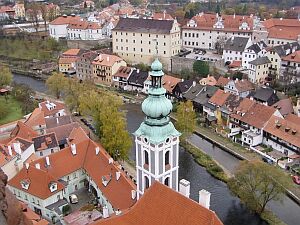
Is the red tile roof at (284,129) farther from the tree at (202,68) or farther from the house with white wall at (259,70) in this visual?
the tree at (202,68)

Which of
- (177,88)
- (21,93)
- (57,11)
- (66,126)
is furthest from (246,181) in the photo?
(57,11)

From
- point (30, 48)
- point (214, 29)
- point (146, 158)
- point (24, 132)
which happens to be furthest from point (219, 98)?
point (30, 48)

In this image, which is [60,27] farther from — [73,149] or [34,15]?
[73,149]

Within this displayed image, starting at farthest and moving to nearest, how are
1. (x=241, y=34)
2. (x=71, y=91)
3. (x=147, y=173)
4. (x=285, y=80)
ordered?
(x=241, y=34), (x=285, y=80), (x=71, y=91), (x=147, y=173)

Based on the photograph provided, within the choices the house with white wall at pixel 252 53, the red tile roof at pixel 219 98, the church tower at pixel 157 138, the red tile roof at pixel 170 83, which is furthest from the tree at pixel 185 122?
the house with white wall at pixel 252 53

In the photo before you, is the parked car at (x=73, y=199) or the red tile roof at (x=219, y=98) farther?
the red tile roof at (x=219, y=98)

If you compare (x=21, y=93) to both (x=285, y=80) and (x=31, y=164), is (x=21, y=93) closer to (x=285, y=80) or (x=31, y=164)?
(x=31, y=164)
